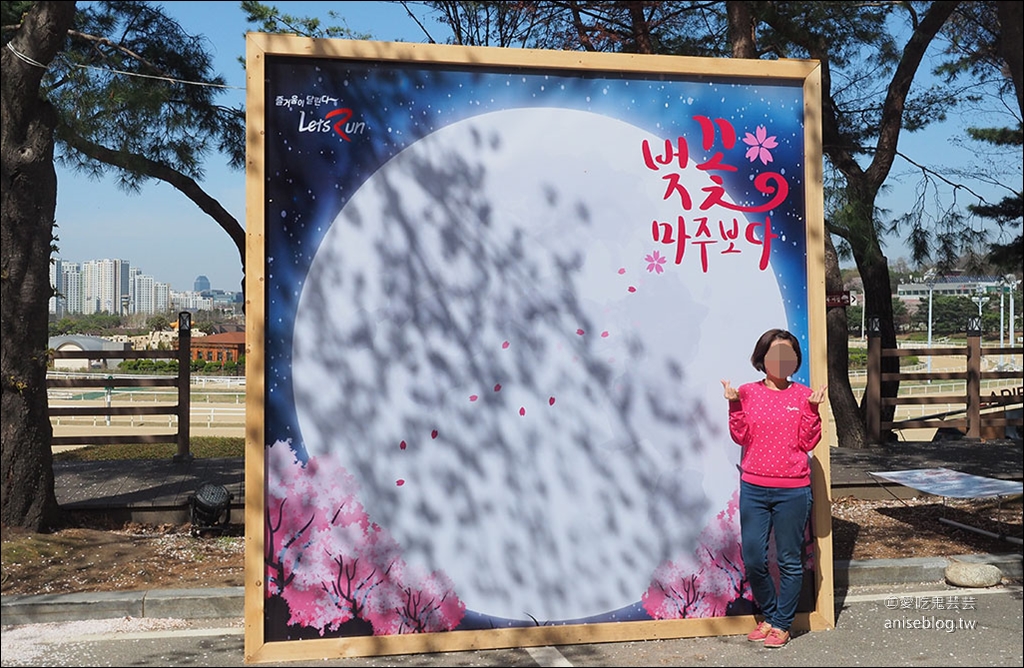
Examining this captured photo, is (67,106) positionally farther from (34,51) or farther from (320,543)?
(320,543)

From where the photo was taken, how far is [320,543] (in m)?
4.80

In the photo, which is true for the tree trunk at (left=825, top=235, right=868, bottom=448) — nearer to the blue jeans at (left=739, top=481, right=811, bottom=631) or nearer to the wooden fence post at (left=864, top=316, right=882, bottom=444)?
the wooden fence post at (left=864, top=316, right=882, bottom=444)

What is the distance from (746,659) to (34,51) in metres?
6.29

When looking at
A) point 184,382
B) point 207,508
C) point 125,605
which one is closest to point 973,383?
point 184,382

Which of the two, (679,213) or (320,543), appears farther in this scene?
(679,213)

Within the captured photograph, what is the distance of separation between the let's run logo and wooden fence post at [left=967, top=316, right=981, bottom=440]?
12.4 meters

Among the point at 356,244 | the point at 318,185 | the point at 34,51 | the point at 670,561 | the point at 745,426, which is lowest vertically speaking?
the point at 670,561

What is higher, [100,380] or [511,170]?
[511,170]

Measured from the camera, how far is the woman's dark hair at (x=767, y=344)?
4.98 meters

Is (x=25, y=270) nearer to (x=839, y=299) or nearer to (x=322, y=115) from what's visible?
(x=322, y=115)

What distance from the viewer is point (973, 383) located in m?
14.4

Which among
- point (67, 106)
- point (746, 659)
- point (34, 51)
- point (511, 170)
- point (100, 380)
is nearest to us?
point (746, 659)

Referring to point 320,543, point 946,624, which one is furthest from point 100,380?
point 946,624

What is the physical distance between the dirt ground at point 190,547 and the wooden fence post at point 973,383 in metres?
6.47
